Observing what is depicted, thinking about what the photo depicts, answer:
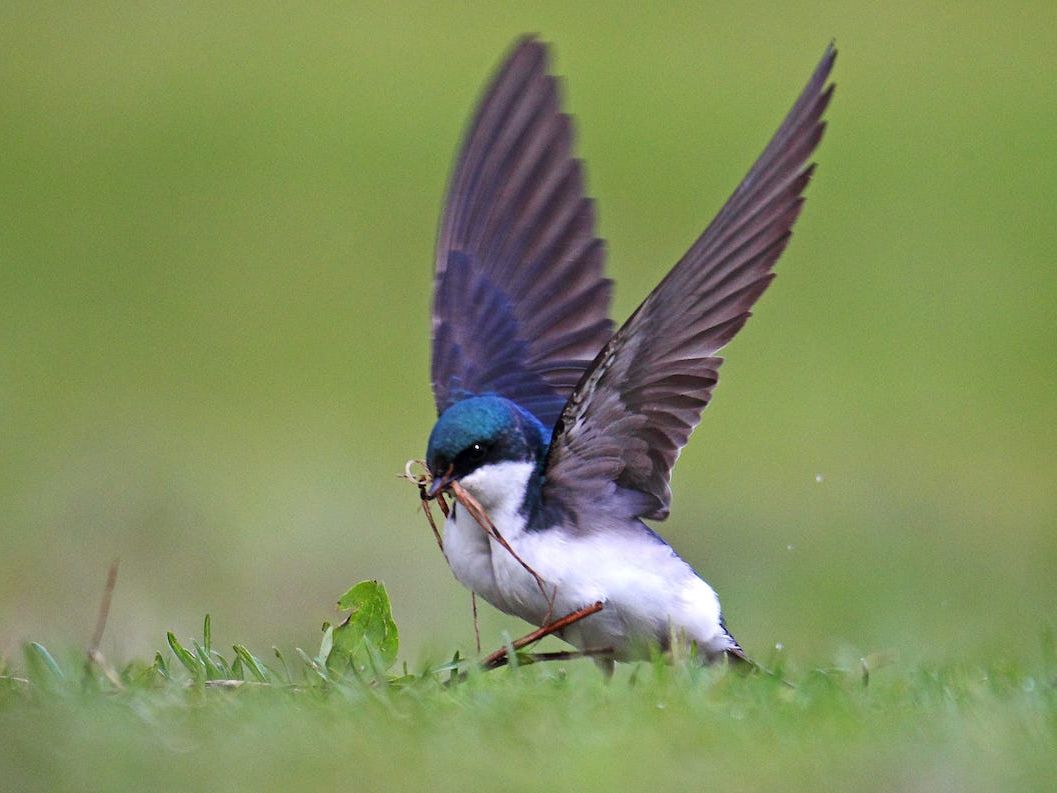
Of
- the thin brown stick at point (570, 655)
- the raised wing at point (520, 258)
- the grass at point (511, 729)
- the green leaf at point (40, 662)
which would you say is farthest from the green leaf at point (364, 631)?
the raised wing at point (520, 258)

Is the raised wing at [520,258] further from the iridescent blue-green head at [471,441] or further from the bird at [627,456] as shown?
the iridescent blue-green head at [471,441]

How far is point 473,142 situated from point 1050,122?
11.9m

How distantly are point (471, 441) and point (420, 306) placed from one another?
29.7ft

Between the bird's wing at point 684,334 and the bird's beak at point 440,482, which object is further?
the bird's beak at point 440,482

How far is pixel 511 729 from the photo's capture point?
12.7 feet

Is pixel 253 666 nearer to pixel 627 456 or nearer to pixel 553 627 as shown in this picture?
pixel 553 627

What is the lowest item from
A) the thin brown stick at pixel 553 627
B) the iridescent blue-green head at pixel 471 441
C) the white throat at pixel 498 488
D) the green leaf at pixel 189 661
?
the green leaf at pixel 189 661

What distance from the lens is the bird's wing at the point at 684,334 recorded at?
15.3ft

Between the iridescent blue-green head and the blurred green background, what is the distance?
0.53m

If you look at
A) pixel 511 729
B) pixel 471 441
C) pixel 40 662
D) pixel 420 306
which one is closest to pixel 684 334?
pixel 471 441

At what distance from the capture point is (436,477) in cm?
495

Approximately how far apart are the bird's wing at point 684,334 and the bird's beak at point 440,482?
244mm

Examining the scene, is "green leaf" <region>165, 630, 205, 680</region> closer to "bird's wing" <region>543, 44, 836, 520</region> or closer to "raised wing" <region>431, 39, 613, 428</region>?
"bird's wing" <region>543, 44, 836, 520</region>

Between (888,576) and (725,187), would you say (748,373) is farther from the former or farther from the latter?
(888,576)
